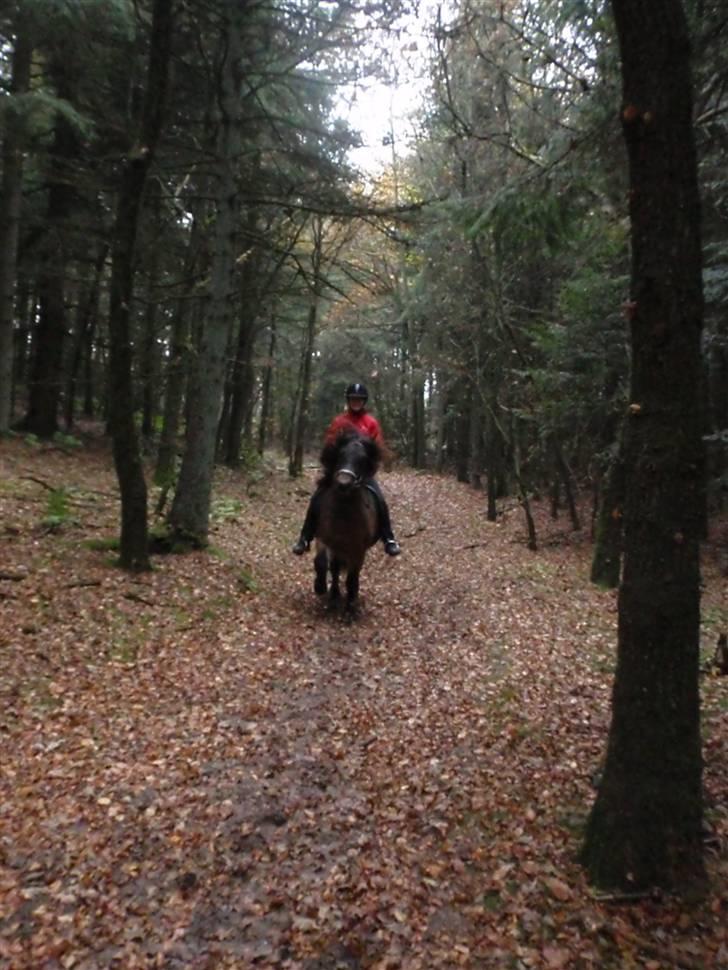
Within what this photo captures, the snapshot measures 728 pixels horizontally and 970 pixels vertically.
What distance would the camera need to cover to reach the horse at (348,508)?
9.99 m

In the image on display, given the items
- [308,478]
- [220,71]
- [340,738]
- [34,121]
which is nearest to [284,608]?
[340,738]

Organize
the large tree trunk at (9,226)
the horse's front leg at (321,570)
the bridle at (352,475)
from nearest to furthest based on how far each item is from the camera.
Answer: the bridle at (352,475), the horse's front leg at (321,570), the large tree trunk at (9,226)

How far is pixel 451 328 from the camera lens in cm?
2095

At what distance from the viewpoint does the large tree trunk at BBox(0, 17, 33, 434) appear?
15.3m

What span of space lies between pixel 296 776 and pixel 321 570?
522 centimetres

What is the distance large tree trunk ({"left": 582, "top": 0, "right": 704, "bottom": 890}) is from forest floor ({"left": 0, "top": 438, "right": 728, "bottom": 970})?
0.34 m

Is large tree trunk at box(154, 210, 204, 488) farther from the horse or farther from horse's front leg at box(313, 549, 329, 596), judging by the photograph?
the horse

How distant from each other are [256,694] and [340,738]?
1.20 m

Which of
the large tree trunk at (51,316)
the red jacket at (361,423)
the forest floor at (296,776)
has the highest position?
the large tree trunk at (51,316)

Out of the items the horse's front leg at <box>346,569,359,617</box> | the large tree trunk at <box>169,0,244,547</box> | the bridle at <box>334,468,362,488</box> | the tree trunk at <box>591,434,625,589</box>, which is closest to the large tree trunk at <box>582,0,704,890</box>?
the bridle at <box>334,468,362,488</box>

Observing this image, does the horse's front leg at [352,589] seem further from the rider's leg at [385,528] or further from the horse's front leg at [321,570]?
the rider's leg at [385,528]

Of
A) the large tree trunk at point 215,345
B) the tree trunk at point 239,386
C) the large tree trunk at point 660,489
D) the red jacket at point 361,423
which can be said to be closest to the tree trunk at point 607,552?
the red jacket at point 361,423

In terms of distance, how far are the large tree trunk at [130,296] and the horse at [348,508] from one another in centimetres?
238

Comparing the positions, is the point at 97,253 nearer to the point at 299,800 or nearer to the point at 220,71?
the point at 220,71
